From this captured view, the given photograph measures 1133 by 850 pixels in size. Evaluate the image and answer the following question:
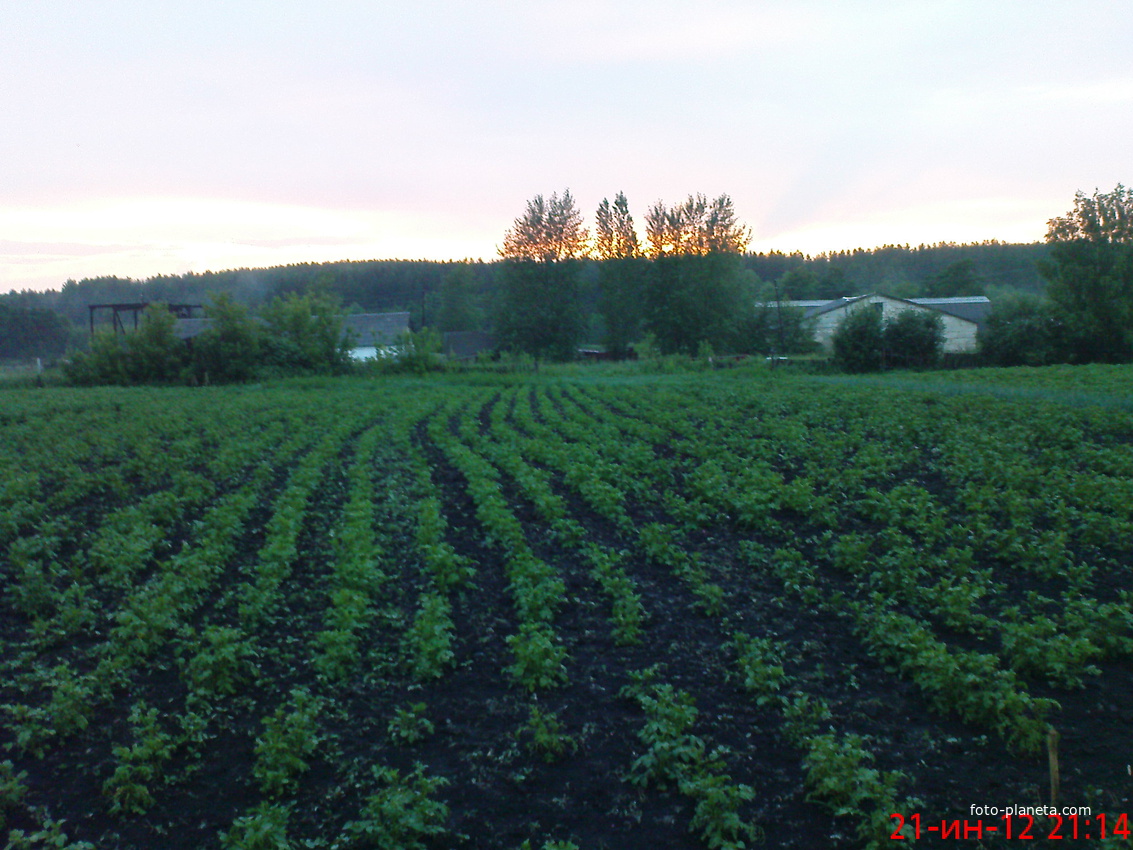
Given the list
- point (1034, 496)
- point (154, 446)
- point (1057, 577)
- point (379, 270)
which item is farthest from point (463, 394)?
point (379, 270)

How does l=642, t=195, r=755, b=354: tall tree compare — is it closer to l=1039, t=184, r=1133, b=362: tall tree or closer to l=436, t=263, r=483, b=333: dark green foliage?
l=1039, t=184, r=1133, b=362: tall tree

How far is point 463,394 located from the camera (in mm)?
31766

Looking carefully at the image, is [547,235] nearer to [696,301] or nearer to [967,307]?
[696,301]

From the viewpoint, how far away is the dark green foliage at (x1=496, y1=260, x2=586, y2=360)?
59500mm

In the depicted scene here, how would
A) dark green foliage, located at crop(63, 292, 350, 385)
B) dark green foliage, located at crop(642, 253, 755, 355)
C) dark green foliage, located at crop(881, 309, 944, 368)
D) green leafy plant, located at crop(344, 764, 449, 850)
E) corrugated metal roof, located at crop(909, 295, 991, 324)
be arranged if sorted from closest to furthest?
green leafy plant, located at crop(344, 764, 449, 850), dark green foliage, located at crop(63, 292, 350, 385), dark green foliage, located at crop(881, 309, 944, 368), dark green foliage, located at crop(642, 253, 755, 355), corrugated metal roof, located at crop(909, 295, 991, 324)

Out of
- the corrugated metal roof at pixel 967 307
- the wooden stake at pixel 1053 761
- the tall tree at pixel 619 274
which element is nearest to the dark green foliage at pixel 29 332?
the tall tree at pixel 619 274

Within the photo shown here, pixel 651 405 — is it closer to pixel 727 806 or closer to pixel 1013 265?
pixel 727 806

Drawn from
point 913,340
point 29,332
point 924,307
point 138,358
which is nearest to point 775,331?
point 924,307

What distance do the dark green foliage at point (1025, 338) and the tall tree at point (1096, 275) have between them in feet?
2.36

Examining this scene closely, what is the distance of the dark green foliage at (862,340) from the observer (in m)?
40.8

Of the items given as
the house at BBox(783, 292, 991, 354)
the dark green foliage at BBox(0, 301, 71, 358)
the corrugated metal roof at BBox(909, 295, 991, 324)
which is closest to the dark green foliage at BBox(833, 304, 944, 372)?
the house at BBox(783, 292, 991, 354)

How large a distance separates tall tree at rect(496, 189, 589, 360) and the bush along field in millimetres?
45974

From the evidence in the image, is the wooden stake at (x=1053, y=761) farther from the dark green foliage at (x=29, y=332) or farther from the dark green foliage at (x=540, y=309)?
the dark green foliage at (x=29, y=332)

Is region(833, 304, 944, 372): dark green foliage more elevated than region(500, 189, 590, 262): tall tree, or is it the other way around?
region(500, 189, 590, 262): tall tree
